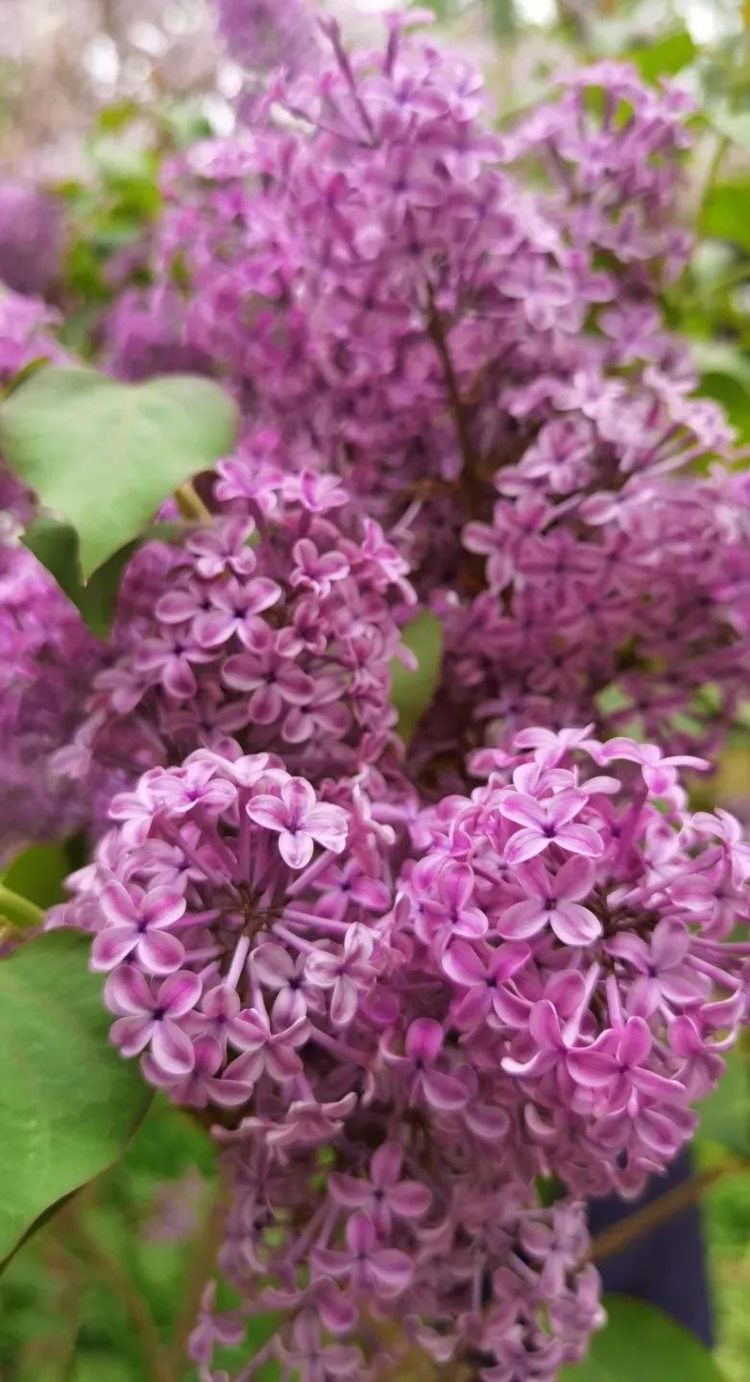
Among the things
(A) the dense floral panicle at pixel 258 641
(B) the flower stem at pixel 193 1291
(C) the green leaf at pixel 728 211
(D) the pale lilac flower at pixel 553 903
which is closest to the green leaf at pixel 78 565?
(A) the dense floral panicle at pixel 258 641

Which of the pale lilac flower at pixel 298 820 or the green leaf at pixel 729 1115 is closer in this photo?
the pale lilac flower at pixel 298 820

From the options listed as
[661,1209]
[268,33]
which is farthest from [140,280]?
[661,1209]

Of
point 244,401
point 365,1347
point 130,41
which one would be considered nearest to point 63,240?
point 244,401

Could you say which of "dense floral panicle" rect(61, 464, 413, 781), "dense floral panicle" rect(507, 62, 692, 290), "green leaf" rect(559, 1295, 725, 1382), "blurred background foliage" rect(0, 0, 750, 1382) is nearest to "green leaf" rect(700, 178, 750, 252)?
"blurred background foliage" rect(0, 0, 750, 1382)

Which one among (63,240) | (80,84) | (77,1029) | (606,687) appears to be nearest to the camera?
(77,1029)

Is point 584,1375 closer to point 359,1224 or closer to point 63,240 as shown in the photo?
point 359,1224

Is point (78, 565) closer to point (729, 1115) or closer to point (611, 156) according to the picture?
point (611, 156)

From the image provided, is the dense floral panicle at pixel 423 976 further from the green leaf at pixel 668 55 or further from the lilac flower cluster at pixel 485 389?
the green leaf at pixel 668 55
